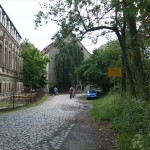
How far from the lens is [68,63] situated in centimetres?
7788

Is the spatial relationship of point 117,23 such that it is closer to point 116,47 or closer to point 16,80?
point 116,47

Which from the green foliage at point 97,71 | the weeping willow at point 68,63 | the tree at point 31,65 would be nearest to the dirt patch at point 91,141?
the green foliage at point 97,71

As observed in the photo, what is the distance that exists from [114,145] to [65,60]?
67.3 m

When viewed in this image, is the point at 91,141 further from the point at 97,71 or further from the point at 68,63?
the point at 68,63

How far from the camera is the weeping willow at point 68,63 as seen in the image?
255 feet

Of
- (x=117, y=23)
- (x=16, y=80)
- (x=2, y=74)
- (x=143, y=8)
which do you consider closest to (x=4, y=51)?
(x=2, y=74)

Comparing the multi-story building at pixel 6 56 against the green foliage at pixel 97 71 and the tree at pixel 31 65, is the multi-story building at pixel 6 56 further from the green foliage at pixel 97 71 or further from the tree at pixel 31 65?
the green foliage at pixel 97 71

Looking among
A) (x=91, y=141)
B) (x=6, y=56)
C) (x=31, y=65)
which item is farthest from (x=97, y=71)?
(x=91, y=141)

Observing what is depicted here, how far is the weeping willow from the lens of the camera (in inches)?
3063

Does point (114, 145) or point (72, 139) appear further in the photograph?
point (72, 139)

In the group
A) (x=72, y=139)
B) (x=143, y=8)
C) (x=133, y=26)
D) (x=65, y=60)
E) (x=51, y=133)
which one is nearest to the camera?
(x=143, y=8)

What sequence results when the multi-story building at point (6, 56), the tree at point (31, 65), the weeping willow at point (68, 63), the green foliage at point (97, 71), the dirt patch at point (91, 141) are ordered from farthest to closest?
the weeping willow at point (68, 63)
the tree at point (31, 65)
the green foliage at point (97, 71)
the multi-story building at point (6, 56)
the dirt patch at point (91, 141)

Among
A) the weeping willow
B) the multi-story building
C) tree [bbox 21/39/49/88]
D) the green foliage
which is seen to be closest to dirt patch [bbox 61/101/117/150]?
the multi-story building

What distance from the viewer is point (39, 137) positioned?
12.2 m
